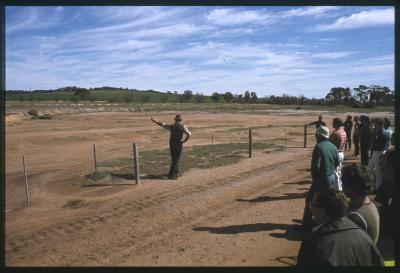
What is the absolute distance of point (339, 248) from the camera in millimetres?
2840

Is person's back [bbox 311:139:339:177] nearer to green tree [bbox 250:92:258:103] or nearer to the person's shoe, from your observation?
the person's shoe

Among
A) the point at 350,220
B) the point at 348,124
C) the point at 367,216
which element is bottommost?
the point at 348,124

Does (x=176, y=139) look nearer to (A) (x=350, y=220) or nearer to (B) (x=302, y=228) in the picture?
(B) (x=302, y=228)

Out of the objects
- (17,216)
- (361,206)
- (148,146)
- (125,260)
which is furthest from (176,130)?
(148,146)

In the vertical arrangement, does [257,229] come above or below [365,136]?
below

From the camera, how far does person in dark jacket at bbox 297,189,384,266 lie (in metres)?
2.82

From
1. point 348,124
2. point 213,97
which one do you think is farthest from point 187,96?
point 348,124

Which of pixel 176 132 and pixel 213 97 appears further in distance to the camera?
pixel 213 97

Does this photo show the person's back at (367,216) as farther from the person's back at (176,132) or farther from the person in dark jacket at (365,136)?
the person's back at (176,132)

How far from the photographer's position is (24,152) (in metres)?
19.1

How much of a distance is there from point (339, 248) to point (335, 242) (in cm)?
5

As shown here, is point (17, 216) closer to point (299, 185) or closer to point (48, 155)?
point (299, 185)

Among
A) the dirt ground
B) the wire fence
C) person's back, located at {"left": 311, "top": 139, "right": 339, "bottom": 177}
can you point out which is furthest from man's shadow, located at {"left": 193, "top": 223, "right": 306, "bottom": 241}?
the wire fence

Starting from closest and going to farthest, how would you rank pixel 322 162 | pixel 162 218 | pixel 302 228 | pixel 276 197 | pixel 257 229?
1. pixel 322 162
2. pixel 302 228
3. pixel 257 229
4. pixel 162 218
5. pixel 276 197
